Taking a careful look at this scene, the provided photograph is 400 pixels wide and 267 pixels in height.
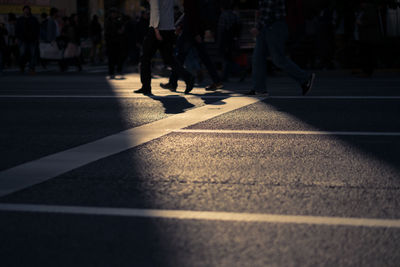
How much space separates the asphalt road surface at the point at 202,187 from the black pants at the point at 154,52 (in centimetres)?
238

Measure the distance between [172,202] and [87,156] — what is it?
166cm

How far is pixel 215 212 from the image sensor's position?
3.81m

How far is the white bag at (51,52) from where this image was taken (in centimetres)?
2075

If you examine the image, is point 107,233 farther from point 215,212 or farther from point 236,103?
point 236,103

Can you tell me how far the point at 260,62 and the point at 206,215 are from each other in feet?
21.7

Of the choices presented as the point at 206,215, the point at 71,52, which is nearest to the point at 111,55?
the point at 71,52

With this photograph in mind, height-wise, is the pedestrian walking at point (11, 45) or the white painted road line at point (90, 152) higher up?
the white painted road line at point (90, 152)

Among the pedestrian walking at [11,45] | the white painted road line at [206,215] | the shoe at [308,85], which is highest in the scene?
the white painted road line at [206,215]

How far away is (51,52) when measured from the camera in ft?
68.4

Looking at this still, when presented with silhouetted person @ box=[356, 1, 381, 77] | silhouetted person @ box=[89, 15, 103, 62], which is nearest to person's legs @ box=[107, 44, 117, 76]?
silhouetted person @ box=[356, 1, 381, 77]

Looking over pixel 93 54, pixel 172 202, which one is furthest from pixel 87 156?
pixel 93 54

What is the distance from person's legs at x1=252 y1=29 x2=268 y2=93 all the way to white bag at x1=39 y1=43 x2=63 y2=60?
37.8 ft

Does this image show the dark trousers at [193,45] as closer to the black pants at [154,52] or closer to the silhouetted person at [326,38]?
the black pants at [154,52]

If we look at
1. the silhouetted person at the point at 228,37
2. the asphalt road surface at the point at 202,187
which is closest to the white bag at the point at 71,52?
the silhouetted person at the point at 228,37
